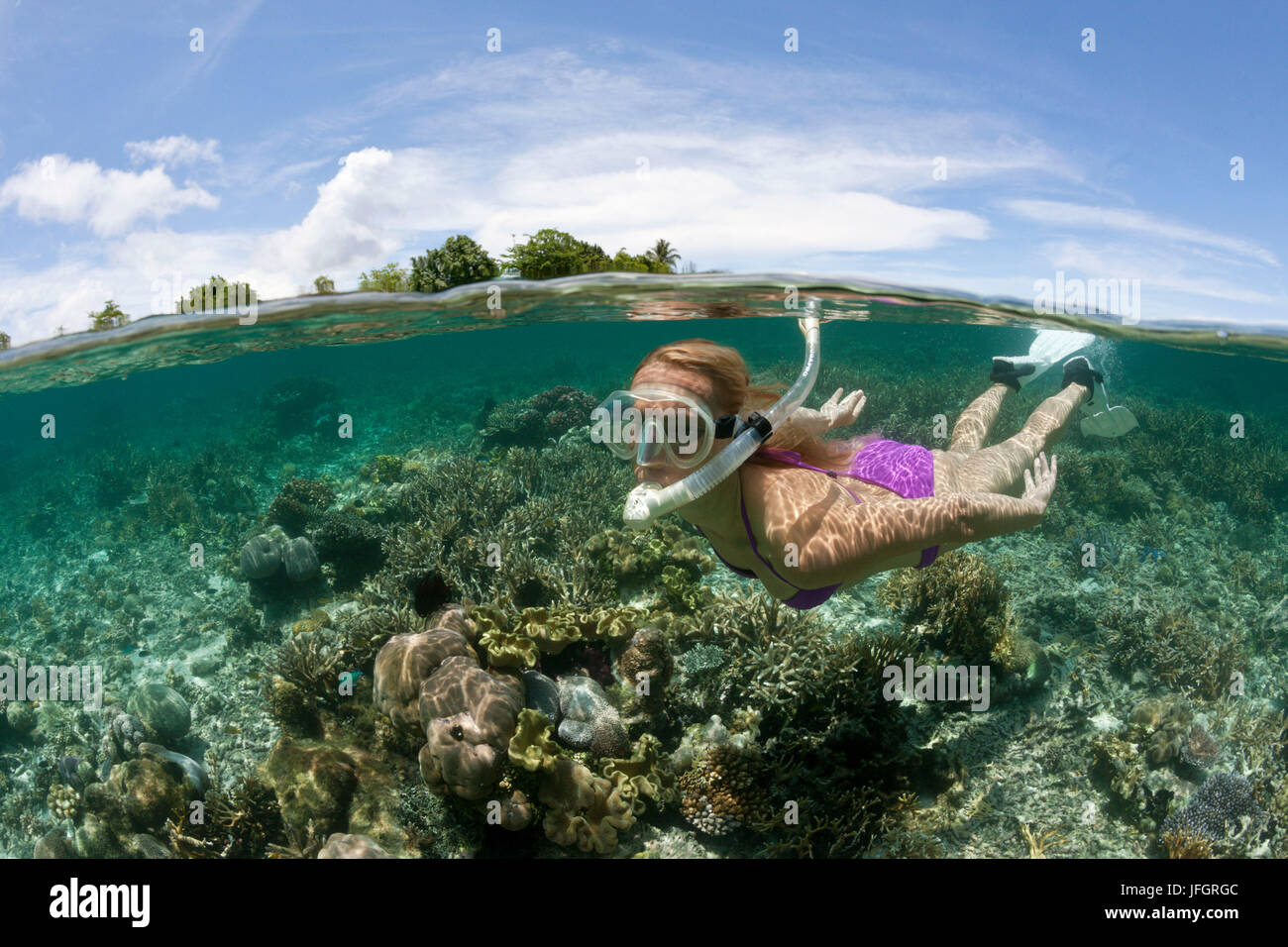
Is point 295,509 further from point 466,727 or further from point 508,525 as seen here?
point 466,727

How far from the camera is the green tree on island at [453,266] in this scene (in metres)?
12.1

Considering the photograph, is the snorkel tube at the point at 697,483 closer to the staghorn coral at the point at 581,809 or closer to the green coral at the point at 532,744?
the green coral at the point at 532,744

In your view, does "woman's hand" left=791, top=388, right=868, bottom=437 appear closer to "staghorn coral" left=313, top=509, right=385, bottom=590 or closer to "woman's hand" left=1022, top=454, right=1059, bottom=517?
"woman's hand" left=1022, top=454, right=1059, bottom=517

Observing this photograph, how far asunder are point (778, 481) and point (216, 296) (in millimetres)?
14697

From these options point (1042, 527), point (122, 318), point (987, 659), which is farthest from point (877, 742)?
point (122, 318)

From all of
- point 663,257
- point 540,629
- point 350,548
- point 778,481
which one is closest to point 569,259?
point 663,257

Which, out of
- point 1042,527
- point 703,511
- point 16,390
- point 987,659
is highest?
point 16,390

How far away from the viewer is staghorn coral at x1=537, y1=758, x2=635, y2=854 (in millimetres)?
4773

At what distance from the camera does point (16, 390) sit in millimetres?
20047

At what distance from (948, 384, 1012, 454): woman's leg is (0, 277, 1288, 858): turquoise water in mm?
1489

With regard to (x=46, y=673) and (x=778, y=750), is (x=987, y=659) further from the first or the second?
(x=46, y=673)

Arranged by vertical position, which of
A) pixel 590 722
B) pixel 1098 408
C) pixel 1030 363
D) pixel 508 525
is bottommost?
pixel 590 722

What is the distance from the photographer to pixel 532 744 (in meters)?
4.81

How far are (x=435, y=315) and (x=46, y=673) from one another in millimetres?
10789
